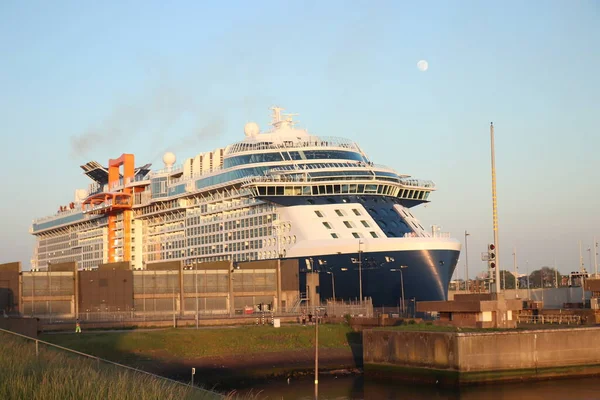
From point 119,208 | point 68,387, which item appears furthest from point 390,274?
point 68,387

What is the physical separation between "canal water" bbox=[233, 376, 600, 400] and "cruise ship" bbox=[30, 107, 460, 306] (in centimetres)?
2172

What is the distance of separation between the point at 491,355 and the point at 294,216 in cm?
3218

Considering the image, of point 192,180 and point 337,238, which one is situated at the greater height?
point 192,180

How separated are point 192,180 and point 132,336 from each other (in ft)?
135

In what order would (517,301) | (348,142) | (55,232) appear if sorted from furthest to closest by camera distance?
(55,232) → (348,142) → (517,301)

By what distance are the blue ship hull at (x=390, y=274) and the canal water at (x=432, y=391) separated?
72.3 ft

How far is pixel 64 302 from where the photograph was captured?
2454 inches

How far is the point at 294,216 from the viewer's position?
71250mm

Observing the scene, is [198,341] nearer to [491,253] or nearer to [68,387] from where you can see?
[491,253]

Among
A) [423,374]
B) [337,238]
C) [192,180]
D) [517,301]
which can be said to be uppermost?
[192,180]

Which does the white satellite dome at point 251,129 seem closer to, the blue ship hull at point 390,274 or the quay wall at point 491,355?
the blue ship hull at point 390,274

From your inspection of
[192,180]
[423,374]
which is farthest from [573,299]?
[423,374]

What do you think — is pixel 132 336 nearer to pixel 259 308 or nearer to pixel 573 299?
pixel 259 308

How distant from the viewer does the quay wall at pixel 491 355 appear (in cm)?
4072
